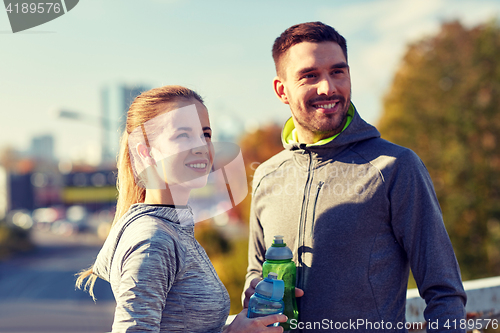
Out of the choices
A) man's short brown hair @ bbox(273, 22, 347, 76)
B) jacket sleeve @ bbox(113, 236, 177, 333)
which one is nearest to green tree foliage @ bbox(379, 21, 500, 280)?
man's short brown hair @ bbox(273, 22, 347, 76)

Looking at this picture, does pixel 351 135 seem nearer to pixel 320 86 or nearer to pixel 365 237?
pixel 320 86

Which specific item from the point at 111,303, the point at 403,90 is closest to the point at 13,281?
the point at 111,303

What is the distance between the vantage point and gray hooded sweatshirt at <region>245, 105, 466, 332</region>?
1972 millimetres

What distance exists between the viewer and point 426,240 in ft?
6.46

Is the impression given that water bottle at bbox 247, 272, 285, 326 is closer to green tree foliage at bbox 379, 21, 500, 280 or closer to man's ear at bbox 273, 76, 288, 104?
man's ear at bbox 273, 76, 288, 104

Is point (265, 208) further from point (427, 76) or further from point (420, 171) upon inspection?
point (427, 76)

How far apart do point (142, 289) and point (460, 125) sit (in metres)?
18.0

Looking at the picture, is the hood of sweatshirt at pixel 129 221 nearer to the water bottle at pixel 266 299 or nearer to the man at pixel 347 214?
the water bottle at pixel 266 299

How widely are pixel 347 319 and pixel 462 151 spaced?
52.1 feet

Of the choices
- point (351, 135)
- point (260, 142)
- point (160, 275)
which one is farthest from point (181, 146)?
point (260, 142)

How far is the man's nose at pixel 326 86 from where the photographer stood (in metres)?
2.22

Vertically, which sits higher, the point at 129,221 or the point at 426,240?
the point at 129,221

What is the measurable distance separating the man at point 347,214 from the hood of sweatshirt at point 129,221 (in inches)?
22.8

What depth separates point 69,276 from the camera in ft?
73.7
